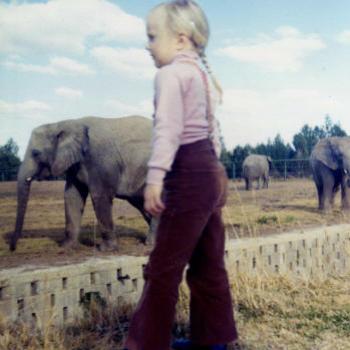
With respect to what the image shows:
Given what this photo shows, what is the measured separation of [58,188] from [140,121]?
1541 centimetres

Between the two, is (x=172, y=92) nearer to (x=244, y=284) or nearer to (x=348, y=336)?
(x=348, y=336)

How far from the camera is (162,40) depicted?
9.10 feet

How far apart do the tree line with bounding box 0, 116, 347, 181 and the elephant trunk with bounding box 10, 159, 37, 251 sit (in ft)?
51.6

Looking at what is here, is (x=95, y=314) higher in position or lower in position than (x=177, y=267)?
lower

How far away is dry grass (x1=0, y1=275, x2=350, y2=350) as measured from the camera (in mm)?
3582

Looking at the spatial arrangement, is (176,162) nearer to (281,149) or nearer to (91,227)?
(91,227)

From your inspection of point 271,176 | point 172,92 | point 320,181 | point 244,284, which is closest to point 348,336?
point 244,284

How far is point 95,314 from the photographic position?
4.30 metres

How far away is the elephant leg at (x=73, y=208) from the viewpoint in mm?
8148

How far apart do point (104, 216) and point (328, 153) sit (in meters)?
7.97

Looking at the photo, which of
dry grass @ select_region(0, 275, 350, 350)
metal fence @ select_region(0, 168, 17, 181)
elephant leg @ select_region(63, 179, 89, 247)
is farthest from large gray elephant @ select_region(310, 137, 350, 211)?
metal fence @ select_region(0, 168, 17, 181)

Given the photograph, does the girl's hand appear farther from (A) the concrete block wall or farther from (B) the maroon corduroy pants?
(A) the concrete block wall

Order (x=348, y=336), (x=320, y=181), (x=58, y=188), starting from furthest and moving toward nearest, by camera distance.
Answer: (x=58, y=188), (x=320, y=181), (x=348, y=336)

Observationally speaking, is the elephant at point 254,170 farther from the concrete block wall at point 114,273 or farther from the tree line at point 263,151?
the concrete block wall at point 114,273
